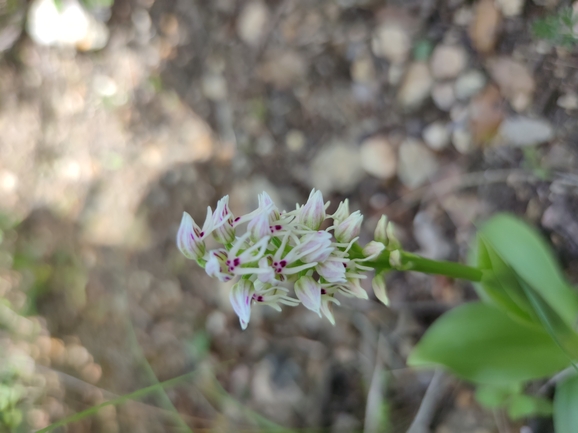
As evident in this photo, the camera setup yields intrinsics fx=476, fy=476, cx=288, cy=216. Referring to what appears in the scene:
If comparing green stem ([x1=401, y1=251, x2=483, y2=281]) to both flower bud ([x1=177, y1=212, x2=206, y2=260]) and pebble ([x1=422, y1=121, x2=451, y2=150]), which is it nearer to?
flower bud ([x1=177, y1=212, x2=206, y2=260])

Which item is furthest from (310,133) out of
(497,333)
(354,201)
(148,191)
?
(497,333)

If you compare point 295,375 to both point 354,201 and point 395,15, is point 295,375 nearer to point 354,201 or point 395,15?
point 354,201

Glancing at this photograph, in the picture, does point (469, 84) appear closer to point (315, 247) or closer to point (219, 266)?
point (315, 247)

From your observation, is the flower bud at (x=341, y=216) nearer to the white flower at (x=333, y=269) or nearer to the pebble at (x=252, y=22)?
the white flower at (x=333, y=269)

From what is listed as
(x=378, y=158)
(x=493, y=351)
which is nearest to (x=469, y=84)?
(x=378, y=158)

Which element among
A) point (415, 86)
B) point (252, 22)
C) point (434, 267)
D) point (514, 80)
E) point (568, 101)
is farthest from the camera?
point (252, 22)

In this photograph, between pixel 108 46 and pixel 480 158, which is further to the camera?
A: pixel 108 46
